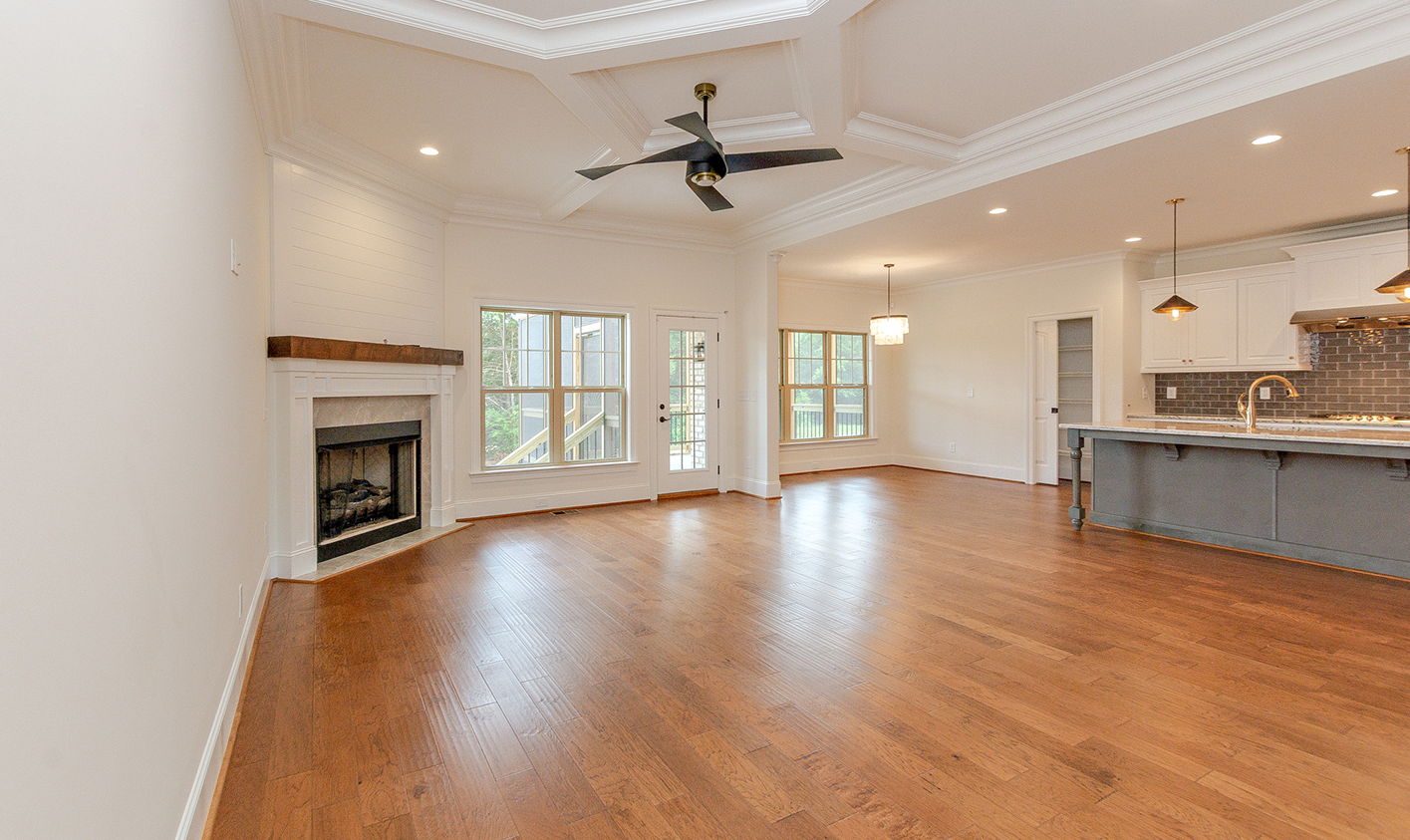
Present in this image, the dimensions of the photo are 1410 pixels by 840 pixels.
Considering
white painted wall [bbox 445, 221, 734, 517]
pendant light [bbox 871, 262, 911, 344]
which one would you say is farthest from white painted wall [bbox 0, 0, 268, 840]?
pendant light [bbox 871, 262, 911, 344]

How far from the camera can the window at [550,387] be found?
6.19 meters

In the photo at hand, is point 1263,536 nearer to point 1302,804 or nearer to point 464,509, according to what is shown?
point 1302,804

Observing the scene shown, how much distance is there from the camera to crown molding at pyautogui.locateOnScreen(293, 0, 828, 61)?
3.02m

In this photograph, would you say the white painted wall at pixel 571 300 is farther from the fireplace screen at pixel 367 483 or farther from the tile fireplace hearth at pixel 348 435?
the fireplace screen at pixel 367 483

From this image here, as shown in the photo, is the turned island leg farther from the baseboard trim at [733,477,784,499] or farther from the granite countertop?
the baseboard trim at [733,477,784,499]

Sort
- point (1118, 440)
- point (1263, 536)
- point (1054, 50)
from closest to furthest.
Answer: point (1054, 50)
point (1263, 536)
point (1118, 440)

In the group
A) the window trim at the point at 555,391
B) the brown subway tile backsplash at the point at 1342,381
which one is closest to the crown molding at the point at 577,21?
the window trim at the point at 555,391

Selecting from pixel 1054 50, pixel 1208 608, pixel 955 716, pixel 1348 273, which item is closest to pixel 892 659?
pixel 955 716

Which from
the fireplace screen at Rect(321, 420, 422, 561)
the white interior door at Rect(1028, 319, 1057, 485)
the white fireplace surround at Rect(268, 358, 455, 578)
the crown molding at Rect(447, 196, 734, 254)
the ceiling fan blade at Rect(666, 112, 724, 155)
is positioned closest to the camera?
the ceiling fan blade at Rect(666, 112, 724, 155)

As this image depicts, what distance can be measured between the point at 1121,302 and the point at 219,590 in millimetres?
8268

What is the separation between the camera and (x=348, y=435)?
15.4 ft

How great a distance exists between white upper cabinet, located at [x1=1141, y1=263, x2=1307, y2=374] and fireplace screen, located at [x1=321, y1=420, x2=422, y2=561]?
7.74 metres

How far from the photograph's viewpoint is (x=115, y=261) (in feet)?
4.09

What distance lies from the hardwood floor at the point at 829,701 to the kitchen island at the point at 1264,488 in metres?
0.23
